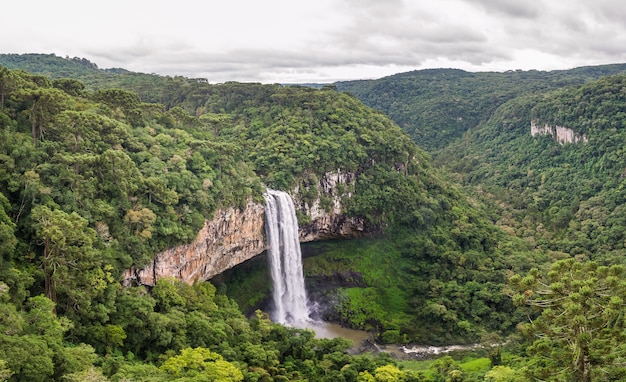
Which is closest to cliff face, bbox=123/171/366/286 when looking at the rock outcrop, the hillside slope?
the hillside slope

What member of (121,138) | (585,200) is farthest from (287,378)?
(585,200)

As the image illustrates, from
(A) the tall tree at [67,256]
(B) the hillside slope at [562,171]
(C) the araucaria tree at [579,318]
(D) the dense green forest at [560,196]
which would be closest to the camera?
(C) the araucaria tree at [579,318]

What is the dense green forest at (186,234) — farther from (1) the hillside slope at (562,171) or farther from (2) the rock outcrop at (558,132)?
(2) the rock outcrop at (558,132)

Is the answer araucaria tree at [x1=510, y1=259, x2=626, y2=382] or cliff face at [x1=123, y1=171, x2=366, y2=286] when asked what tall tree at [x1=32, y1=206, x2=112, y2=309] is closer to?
cliff face at [x1=123, y1=171, x2=366, y2=286]

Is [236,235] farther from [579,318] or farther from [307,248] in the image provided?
[579,318]

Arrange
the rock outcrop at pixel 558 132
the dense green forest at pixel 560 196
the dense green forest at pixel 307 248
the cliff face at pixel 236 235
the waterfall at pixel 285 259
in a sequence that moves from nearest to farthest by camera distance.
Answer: the dense green forest at pixel 560 196 → the dense green forest at pixel 307 248 → the cliff face at pixel 236 235 → the waterfall at pixel 285 259 → the rock outcrop at pixel 558 132

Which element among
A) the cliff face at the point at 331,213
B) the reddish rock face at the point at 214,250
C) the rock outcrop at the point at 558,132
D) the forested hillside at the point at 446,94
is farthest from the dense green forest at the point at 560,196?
the reddish rock face at the point at 214,250
